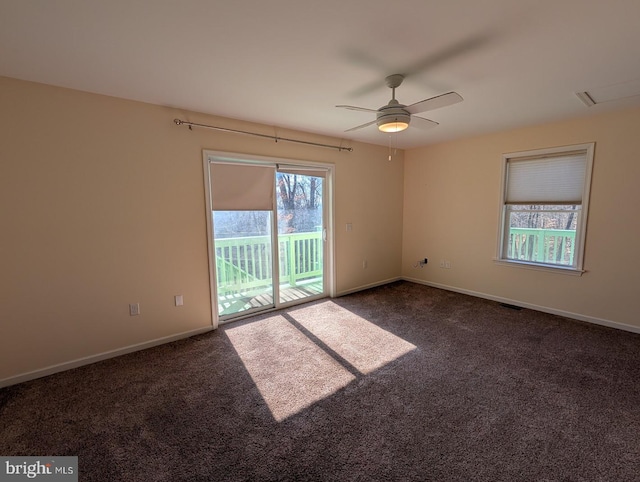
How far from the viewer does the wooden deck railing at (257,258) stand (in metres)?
3.63

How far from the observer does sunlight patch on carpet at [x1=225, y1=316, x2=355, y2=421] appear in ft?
6.95

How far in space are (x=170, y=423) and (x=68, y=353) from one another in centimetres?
142

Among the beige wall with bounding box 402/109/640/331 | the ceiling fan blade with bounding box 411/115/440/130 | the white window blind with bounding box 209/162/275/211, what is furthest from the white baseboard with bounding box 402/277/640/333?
the white window blind with bounding box 209/162/275/211

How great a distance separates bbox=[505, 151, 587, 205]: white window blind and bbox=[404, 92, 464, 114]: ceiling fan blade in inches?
96.5

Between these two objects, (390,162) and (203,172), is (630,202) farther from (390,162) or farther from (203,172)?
(203,172)

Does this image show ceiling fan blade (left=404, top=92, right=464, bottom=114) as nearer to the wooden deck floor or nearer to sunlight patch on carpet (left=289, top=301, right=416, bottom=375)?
sunlight patch on carpet (left=289, top=301, right=416, bottom=375)

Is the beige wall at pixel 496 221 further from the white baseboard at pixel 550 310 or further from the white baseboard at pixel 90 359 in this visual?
the white baseboard at pixel 90 359

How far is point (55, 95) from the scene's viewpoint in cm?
230

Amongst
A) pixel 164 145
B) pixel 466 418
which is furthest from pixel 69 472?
pixel 164 145

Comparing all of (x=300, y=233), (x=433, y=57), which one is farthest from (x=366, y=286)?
(x=433, y=57)

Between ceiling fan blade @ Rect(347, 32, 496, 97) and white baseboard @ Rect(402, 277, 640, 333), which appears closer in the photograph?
ceiling fan blade @ Rect(347, 32, 496, 97)

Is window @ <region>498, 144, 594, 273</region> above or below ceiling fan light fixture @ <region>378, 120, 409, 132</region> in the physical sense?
below

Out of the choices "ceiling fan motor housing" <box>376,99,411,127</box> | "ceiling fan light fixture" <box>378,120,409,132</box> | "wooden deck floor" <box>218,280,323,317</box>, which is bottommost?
"wooden deck floor" <box>218,280,323,317</box>

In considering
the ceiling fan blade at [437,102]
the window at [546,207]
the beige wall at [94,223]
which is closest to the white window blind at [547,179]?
the window at [546,207]
